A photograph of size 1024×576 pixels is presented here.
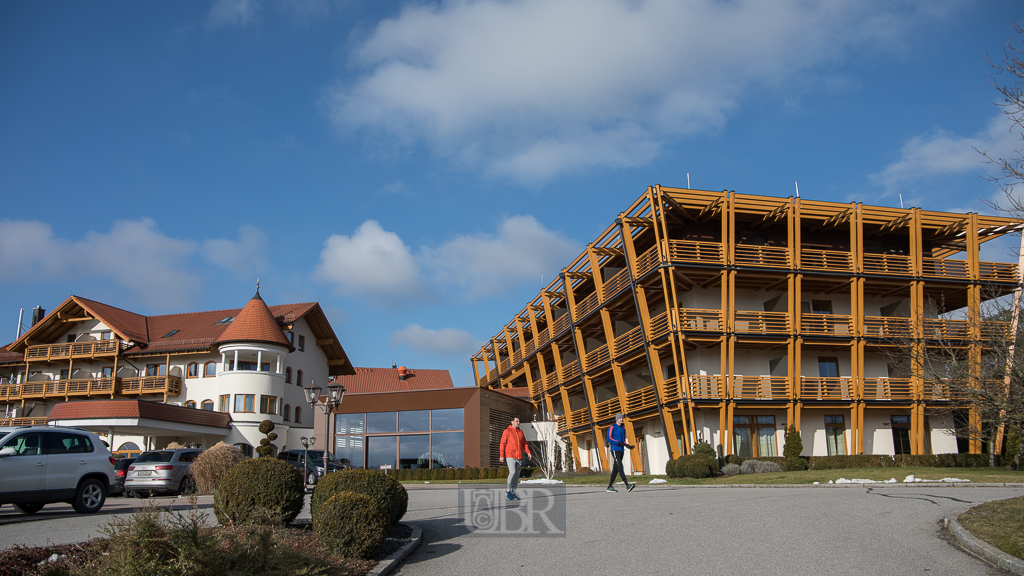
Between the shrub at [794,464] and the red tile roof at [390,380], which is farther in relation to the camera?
the red tile roof at [390,380]

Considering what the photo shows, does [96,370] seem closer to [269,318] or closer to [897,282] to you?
[269,318]

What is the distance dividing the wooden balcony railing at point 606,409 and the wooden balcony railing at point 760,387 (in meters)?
6.08

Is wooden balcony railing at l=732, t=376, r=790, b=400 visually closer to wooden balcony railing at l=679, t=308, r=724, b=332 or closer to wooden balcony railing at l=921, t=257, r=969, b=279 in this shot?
wooden balcony railing at l=679, t=308, r=724, b=332

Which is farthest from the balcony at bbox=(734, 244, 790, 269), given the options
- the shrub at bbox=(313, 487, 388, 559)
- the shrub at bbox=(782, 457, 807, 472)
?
the shrub at bbox=(313, 487, 388, 559)

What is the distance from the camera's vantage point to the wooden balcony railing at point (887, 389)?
104ft

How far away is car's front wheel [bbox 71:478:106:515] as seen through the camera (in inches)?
Result: 526

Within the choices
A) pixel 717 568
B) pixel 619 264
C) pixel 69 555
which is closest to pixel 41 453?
pixel 69 555

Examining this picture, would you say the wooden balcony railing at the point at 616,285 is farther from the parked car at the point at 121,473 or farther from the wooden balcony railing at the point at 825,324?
the parked car at the point at 121,473

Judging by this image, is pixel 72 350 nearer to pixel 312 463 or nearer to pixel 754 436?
pixel 312 463

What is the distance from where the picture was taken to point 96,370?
4650 cm

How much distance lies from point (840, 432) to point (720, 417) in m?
6.82

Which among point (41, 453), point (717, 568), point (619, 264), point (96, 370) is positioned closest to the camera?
point (717, 568)

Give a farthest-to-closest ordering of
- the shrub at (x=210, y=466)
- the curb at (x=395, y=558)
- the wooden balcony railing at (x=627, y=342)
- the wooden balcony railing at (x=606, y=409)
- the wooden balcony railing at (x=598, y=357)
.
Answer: the wooden balcony railing at (x=598, y=357) < the wooden balcony railing at (x=606, y=409) < the wooden balcony railing at (x=627, y=342) < the shrub at (x=210, y=466) < the curb at (x=395, y=558)

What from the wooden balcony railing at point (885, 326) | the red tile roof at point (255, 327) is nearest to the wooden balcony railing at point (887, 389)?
the wooden balcony railing at point (885, 326)
